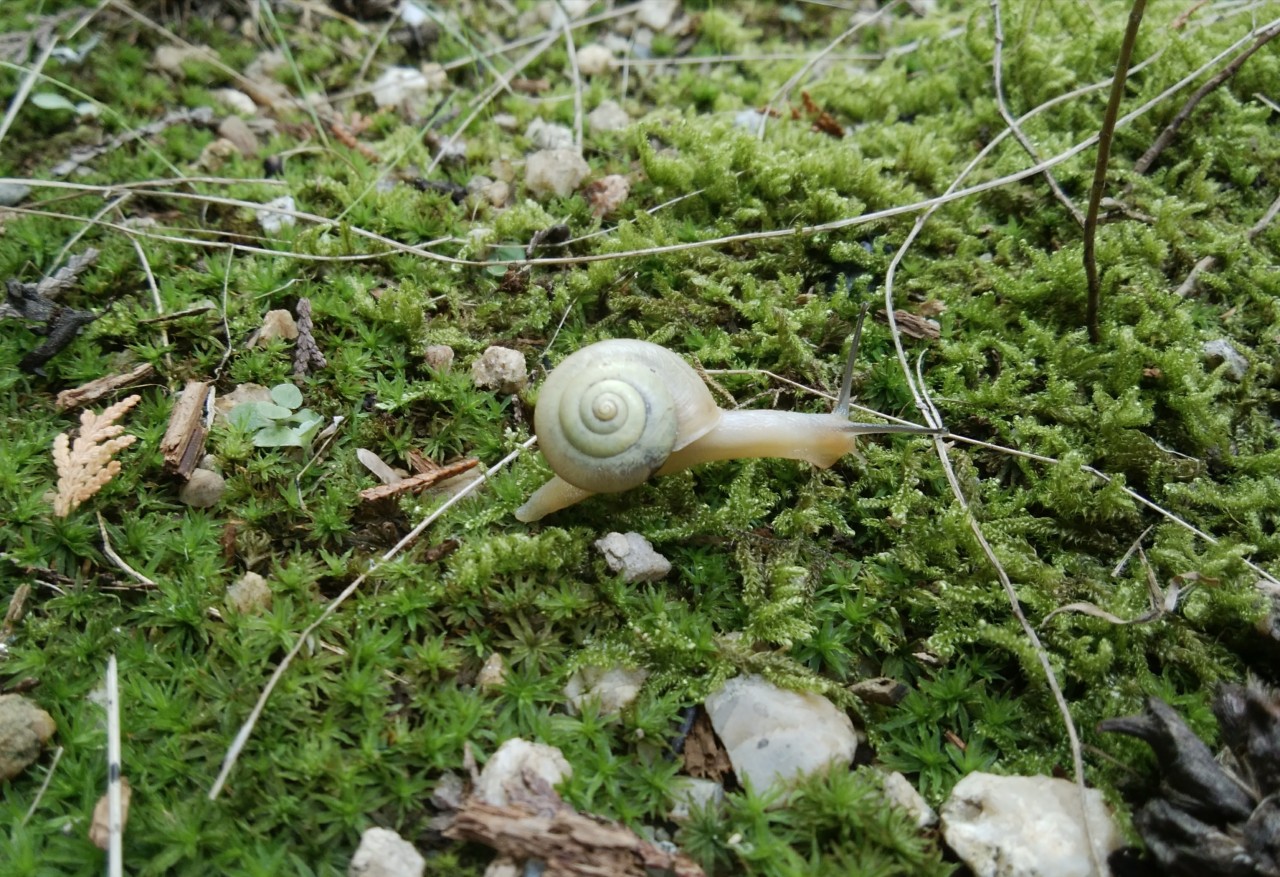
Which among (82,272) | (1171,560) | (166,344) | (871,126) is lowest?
(1171,560)

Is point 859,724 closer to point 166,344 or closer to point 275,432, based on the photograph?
point 275,432

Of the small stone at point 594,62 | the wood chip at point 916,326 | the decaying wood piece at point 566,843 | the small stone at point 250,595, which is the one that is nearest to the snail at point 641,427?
the wood chip at point 916,326

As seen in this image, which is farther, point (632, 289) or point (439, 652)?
point (632, 289)

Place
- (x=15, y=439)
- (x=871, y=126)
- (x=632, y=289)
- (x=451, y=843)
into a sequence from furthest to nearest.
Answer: (x=871, y=126) < (x=632, y=289) < (x=15, y=439) < (x=451, y=843)

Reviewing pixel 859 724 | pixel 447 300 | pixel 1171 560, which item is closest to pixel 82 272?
pixel 447 300

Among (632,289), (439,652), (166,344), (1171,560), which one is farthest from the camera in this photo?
(632,289)

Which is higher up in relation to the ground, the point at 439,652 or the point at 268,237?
the point at 268,237

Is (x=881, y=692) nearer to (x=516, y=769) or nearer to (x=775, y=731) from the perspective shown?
(x=775, y=731)
